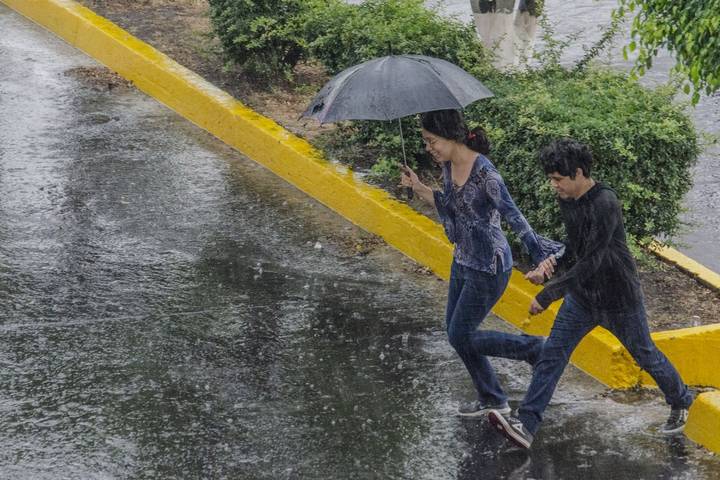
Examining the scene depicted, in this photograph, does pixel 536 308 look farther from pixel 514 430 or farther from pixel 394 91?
pixel 394 91

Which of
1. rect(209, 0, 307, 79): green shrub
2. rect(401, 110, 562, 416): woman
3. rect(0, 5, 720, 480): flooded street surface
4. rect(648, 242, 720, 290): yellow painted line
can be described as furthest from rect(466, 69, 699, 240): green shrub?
rect(209, 0, 307, 79): green shrub

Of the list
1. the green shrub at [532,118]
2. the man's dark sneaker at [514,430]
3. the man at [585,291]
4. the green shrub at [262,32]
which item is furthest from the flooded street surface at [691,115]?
→ the man's dark sneaker at [514,430]

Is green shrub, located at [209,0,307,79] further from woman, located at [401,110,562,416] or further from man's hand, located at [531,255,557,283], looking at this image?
man's hand, located at [531,255,557,283]

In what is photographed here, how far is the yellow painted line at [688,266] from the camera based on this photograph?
7633 millimetres

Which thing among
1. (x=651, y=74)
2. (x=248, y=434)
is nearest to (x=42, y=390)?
(x=248, y=434)

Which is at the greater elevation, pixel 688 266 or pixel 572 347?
pixel 572 347

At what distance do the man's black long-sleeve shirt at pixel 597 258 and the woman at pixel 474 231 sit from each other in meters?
0.16

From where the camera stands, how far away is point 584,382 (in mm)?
6645

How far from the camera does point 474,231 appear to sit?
5.81 meters

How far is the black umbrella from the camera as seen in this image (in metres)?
6.01

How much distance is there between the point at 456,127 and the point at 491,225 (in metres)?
0.50

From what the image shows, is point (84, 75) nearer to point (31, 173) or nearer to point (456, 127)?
Answer: point (31, 173)

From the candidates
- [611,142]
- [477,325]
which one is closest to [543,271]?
[477,325]

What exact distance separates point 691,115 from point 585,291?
497cm
